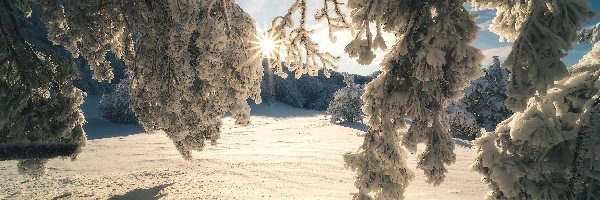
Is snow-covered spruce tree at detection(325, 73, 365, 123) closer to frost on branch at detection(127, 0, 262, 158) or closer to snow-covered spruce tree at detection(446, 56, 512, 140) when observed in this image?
snow-covered spruce tree at detection(446, 56, 512, 140)

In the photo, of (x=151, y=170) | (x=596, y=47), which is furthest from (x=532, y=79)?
(x=151, y=170)

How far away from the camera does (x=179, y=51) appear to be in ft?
15.8

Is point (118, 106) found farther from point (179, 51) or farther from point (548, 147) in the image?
point (548, 147)

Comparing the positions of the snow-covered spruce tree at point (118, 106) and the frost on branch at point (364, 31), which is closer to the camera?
the frost on branch at point (364, 31)

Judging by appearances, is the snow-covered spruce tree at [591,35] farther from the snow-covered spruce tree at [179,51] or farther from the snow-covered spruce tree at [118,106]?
the snow-covered spruce tree at [118,106]

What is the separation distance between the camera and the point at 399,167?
327cm

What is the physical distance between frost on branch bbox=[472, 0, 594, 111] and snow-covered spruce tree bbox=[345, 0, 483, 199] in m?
0.40

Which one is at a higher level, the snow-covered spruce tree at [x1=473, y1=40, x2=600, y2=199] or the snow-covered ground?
the snow-covered spruce tree at [x1=473, y1=40, x2=600, y2=199]

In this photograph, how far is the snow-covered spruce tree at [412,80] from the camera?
2643 mm

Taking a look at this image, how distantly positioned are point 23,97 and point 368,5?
6511 millimetres

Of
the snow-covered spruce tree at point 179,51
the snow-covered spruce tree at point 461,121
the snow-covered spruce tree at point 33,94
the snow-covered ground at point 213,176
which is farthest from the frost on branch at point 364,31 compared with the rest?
the snow-covered spruce tree at point 461,121

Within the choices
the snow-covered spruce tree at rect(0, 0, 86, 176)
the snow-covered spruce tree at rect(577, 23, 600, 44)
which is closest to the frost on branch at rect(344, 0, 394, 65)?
the snow-covered spruce tree at rect(0, 0, 86, 176)

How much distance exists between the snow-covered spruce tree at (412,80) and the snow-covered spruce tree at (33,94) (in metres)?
5.60

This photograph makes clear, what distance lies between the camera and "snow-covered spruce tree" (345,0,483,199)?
2.64 metres
